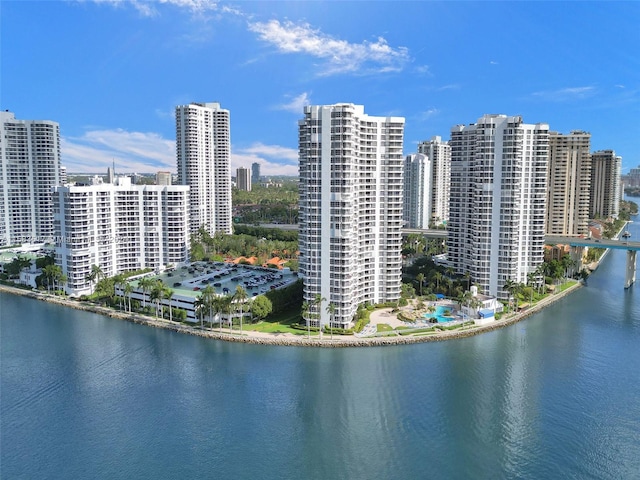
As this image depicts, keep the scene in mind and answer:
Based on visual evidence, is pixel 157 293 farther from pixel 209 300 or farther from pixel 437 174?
pixel 437 174

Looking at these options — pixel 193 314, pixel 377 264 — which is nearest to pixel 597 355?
pixel 377 264

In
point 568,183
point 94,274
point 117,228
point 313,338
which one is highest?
point 568,183

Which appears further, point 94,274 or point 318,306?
point 94,274

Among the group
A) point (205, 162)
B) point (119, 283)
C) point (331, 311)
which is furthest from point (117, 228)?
point (331, 311)

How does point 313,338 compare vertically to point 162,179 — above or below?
below

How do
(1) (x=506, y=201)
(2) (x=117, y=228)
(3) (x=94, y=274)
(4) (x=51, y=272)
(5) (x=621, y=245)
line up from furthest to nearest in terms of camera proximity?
1. (5) (x=621, y=245)
2. (2) (x=117, y=228)
3. (4) (x=51, y=272)
4. (3) (x=94, y=274)
5. (1) (x=506, y=201)

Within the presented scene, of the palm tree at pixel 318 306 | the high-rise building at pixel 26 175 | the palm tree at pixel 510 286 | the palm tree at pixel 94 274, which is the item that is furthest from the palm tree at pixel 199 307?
the high-rise building at pixel 26 175

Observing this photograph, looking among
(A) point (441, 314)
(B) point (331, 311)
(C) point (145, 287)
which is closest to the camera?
(B) point (331, 311)
